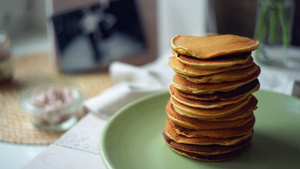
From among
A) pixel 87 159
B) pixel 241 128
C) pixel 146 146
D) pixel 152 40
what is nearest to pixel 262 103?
pixel 241 128

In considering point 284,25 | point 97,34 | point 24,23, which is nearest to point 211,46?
point 284,25

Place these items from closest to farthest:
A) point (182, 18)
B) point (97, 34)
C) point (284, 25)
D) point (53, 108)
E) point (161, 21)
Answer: point (53, 108) < point (284, 25) < point (97, 34) < point (161, 21) < point (182, 18)

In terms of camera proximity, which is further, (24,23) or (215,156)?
(24,23)

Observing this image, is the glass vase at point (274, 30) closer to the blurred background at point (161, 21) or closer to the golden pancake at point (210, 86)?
the blurred background at point (161, 21)

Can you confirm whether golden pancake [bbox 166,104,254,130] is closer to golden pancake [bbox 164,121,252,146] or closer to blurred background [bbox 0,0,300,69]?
golden pancake [bbox 164,121,252,146]

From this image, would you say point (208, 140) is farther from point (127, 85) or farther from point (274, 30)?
point (274, 30)

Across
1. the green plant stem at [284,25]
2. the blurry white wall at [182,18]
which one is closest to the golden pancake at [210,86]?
the green plant stem at [284,25]

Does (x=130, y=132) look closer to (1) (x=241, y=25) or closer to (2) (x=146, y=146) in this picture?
(2) (x=146, y=146)
